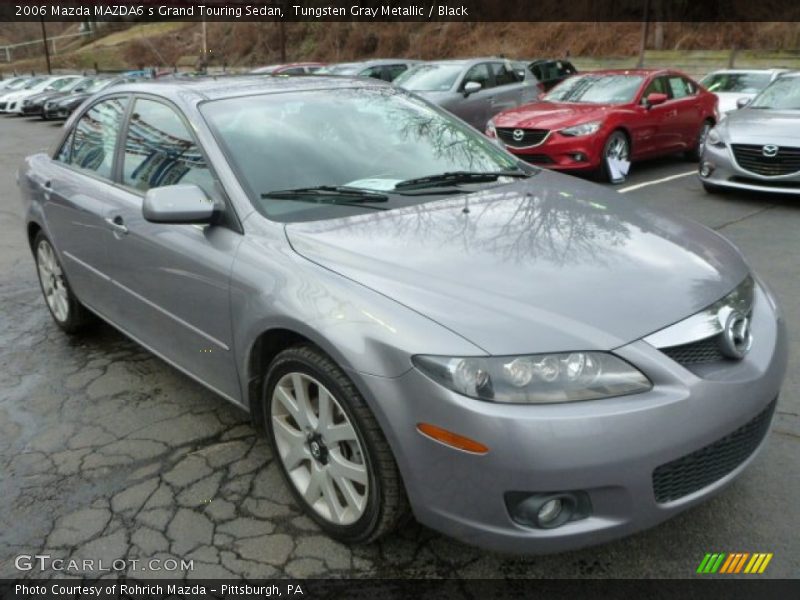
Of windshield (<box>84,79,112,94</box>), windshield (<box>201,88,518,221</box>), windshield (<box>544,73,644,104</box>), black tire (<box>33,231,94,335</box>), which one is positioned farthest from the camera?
windshield (<box>84,79,112,94</box>)

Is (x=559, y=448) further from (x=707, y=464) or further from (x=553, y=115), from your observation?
(x=553, y=115)

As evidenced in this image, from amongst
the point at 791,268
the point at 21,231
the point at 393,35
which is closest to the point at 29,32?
the point at 393,35

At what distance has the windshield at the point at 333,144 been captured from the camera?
2.92 meters

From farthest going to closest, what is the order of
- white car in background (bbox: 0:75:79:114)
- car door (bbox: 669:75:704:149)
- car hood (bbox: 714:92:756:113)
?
white car in background (bbox: 0:75:79:114), car hood (bbox: 714:92:756:113), car door (bbox: 669:75:704:149)

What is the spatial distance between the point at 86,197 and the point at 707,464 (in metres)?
3.17

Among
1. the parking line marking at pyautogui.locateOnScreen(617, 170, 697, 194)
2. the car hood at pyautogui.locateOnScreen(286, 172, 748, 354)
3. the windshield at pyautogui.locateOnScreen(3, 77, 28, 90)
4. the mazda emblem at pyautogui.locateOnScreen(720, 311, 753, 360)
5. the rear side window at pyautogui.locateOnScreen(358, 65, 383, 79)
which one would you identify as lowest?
the windshield at pyautogui.locateOnScreen(3, 77, 28, 90)

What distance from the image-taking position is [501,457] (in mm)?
1960

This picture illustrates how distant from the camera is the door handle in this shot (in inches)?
132

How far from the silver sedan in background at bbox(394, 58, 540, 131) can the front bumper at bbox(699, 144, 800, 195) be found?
461 cm

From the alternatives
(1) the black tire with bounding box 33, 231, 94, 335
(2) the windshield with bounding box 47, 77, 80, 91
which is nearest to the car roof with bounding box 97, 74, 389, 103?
(1) the black tire with bounding box 33, 231, 94, 335

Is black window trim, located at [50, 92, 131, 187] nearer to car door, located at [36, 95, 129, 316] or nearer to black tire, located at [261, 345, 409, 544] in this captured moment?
car door, located at [36, 95, 129, 316]

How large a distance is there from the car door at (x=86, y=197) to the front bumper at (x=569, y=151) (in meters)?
5.62

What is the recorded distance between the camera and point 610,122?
9.02 metres

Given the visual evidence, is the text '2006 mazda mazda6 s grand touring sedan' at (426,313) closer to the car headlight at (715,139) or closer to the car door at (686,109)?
the car headlight at (715,139)
